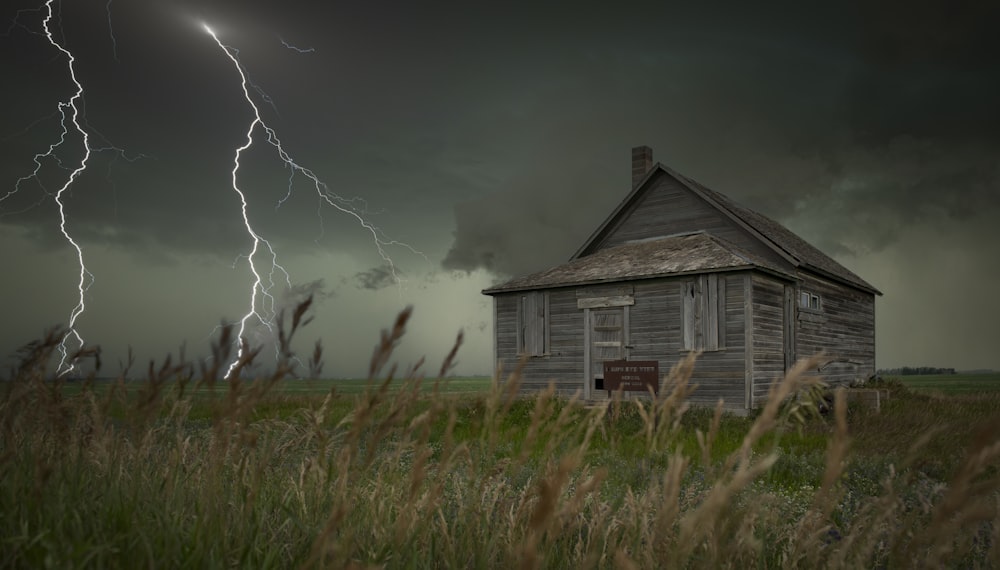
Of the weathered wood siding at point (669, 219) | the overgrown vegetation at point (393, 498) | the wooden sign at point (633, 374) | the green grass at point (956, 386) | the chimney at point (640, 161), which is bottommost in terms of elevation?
the green grass at point (956, 386)

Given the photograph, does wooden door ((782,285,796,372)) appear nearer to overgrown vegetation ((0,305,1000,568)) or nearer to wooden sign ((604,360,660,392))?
wooden sign ((604,360,660,392))

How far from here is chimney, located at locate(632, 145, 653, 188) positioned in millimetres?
23309

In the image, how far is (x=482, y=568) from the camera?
2.21m

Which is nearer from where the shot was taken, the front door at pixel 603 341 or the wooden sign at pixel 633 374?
the wooden sign at pixel 633 374

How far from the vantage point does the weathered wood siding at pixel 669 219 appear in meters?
20.3

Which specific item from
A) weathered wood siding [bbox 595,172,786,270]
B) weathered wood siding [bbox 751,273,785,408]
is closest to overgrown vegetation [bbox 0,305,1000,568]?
weathered wood siding [bbox 751,273,785,408]

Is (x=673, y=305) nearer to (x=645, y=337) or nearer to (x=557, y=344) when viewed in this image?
(x=645, y=337)

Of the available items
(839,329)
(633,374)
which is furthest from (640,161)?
(633,374)

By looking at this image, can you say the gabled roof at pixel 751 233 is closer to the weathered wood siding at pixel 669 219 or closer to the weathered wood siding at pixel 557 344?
the weathered wood siding at pixel 669 219

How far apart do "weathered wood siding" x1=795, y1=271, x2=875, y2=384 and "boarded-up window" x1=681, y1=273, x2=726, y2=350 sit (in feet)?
11.8

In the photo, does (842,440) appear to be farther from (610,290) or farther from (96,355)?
(610,290)

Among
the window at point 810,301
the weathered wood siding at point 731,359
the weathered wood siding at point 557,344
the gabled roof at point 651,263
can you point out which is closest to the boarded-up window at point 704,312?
the weathered wood siding at point 731,359

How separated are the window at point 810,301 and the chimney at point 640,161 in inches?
279

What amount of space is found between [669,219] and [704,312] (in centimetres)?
622
